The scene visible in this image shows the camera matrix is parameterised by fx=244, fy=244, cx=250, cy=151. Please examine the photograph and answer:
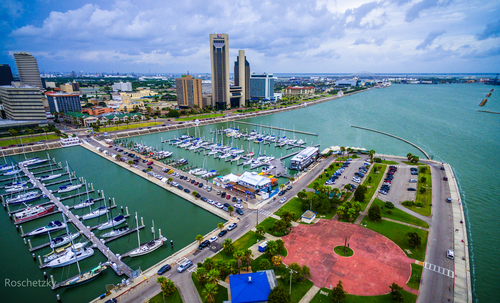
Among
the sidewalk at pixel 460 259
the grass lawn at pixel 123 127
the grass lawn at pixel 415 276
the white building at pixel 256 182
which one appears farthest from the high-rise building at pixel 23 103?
the sidewalk at pixel 460 259

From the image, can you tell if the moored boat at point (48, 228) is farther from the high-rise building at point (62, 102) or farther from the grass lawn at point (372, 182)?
the high-rise building at point (62, 102)

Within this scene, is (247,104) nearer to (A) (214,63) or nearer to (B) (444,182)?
(A) (214,63)

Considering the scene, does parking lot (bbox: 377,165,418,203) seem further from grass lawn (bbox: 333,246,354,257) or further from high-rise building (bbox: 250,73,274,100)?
high-rise building (bbox: 250,73,274,100)

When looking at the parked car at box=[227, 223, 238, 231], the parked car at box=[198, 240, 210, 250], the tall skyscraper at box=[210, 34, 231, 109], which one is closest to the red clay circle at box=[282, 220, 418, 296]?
the parked car at box=[227, 223, 238, 231]

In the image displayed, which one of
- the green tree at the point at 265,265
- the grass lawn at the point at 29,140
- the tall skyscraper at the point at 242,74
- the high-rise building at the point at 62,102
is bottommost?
the green tree at the point at 265,265

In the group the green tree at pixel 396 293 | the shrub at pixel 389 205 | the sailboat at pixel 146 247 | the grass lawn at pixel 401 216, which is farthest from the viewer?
the shrub at pixel 389 205

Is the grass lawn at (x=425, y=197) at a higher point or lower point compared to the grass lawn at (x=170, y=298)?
higher

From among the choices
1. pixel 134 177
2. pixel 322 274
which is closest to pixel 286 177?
pixel 322 274
